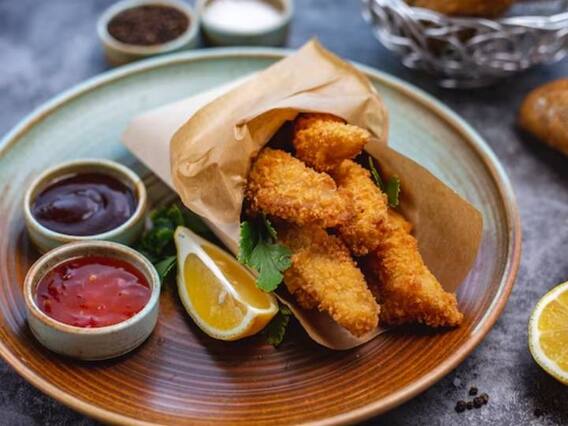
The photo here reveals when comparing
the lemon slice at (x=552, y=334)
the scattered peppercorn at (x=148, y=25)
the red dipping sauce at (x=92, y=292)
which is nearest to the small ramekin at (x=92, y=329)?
the red dipping sauce at (x=92, y=292)

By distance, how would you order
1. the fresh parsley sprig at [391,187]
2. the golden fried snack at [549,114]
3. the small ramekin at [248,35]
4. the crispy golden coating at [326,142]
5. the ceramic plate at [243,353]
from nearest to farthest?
the ceramic plate at [243,353]
the crispy golden coating at [326,142]
the fresh parsley sprig at [391,187]
the golden fried snack at [549,114]
the small ramekin at [248,35]

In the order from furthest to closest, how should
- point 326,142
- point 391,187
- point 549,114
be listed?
point 549,114
point 391,187
point 326,142

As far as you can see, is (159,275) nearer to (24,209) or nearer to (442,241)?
(24,209)

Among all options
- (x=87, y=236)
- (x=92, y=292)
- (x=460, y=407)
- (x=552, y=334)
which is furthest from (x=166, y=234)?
(x=552, y=334)

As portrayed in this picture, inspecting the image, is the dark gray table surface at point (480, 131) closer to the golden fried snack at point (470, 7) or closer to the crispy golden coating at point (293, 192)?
the golden fried snack at point (470, 7)

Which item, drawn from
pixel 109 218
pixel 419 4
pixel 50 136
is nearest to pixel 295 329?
pixel 109 218

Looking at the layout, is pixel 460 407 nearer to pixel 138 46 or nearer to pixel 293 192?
pixel 293 192

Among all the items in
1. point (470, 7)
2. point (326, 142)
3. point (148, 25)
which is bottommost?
point (148, 25)
